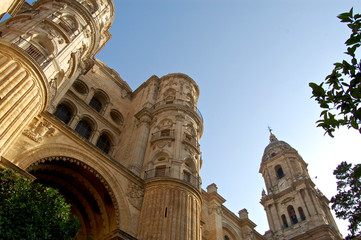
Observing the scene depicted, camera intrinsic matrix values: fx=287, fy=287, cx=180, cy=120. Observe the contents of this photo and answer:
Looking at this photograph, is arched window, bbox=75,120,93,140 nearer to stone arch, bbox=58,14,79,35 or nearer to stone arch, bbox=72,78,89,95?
stone arch, bbox=72,78,89,95

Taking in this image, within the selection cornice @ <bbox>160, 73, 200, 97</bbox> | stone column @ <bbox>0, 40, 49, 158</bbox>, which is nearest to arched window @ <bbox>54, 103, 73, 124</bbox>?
stone column @ <bbox>0, 40, 49, 158</bbox>

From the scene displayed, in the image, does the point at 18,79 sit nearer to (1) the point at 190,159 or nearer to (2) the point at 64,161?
(2) the point at 64,161

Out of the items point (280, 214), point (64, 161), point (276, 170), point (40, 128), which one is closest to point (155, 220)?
point (64, 161)

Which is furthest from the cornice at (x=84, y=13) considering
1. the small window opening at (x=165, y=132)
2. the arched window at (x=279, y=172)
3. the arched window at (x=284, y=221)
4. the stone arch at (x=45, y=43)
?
the arched window at (x=279, y=172)

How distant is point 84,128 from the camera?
20578mm

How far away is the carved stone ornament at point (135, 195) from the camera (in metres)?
14.6

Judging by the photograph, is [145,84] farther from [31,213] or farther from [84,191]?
[31,213]

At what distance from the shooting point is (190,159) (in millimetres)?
18656

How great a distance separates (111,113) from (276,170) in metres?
27.4

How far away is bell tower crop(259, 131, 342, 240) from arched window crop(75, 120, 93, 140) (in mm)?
22347

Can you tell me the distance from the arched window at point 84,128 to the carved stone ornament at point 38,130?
658cm

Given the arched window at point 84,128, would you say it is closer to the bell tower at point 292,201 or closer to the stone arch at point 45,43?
the stone arch at point 45,43

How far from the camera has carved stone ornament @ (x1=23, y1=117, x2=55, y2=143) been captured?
12477 mm

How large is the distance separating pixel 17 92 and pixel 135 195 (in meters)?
7.45
